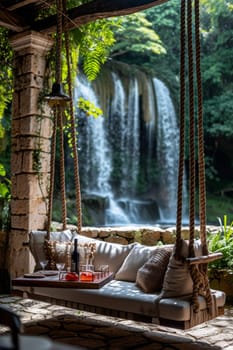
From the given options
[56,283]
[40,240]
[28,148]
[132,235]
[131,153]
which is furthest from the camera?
[131,153]

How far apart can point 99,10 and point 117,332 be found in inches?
112

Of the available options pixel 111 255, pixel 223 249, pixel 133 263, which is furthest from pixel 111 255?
pixel 223 249

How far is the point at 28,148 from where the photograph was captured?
4.81 meters

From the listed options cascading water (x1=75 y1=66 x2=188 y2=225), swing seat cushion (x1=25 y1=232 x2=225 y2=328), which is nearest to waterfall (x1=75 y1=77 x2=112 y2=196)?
Answer: cascading water (x1=75 y1=66 x2=188 y2=225)

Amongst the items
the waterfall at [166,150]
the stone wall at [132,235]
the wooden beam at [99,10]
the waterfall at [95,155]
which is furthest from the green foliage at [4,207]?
the waterfall at [166,150]

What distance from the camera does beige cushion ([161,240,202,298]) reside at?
3.16m

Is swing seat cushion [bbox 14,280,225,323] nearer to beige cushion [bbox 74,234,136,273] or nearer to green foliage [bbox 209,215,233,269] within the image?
beige cushion [bbox 74,234,136,273]

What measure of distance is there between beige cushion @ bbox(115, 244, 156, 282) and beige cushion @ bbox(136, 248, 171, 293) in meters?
0.19

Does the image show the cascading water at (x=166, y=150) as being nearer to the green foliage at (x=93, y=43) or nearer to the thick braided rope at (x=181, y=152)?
the green foliage at (x=93, y=43)

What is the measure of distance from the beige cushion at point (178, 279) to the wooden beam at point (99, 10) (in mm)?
2138

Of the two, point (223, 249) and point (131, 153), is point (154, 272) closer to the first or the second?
point (223, 249)

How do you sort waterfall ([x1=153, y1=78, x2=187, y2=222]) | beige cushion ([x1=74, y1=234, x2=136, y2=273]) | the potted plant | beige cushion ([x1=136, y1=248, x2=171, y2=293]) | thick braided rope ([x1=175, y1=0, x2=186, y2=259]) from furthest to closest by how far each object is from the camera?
waterfall ([x1=153, y1=78, x2=187, y2=222])
the potted plant
beige cushion ([x1=74, y1=234, x2=136, y2=273])
beige cushion ([x1=136, y1=248, x2=171, y2=293])
thick braided rope ([x1=175, y1=0, x2=186, y2=259])

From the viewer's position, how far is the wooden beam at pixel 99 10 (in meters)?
4.06

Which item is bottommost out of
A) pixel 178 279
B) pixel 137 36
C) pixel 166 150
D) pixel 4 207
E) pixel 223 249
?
pixel 178 279
